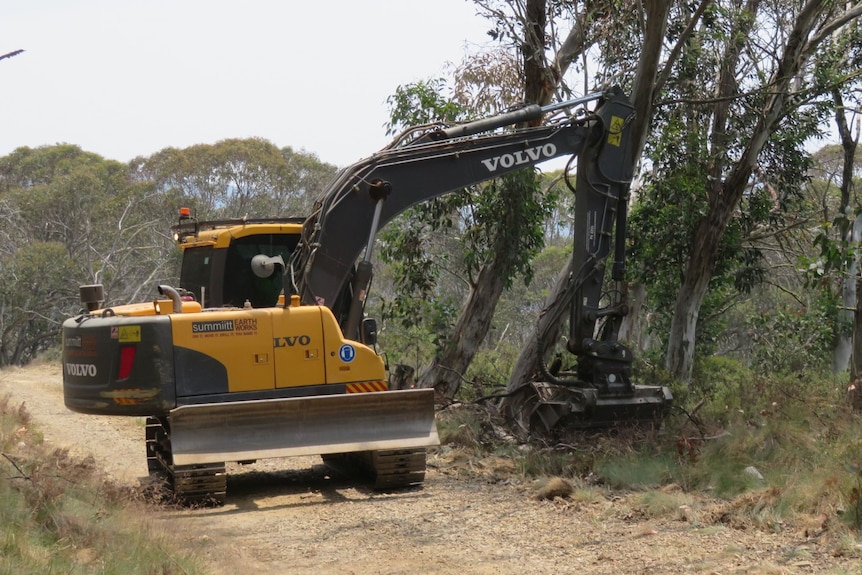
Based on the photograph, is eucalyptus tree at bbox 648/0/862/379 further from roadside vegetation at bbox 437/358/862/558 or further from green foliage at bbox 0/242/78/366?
green foliage at bbox 0/242/78/366

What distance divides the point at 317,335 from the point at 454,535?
2728 mm

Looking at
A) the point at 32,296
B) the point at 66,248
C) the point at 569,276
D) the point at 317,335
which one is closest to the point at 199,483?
the point at 317,335

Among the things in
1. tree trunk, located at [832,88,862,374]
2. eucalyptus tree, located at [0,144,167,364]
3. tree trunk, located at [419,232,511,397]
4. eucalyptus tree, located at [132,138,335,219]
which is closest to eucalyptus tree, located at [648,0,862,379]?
tree trunk, located at [832,88,862,374]

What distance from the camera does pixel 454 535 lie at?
833cm

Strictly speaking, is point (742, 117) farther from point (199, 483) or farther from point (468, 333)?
point (199, 483)

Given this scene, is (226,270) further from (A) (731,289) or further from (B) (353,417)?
(A) (731,289)

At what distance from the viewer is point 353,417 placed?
10.2 m

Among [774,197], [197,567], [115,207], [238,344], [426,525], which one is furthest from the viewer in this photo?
[115,207]

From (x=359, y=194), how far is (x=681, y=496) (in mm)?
4491

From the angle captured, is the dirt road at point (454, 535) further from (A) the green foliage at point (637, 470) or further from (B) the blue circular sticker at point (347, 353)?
(B) the blue circular sticker at point (347, 353)

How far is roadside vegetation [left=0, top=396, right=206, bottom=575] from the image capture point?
20.0 feet

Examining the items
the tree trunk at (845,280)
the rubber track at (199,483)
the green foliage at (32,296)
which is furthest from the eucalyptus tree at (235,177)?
the rubber track at (199,483)

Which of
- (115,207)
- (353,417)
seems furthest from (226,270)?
(115,207)

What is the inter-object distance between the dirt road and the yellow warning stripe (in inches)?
41.0
